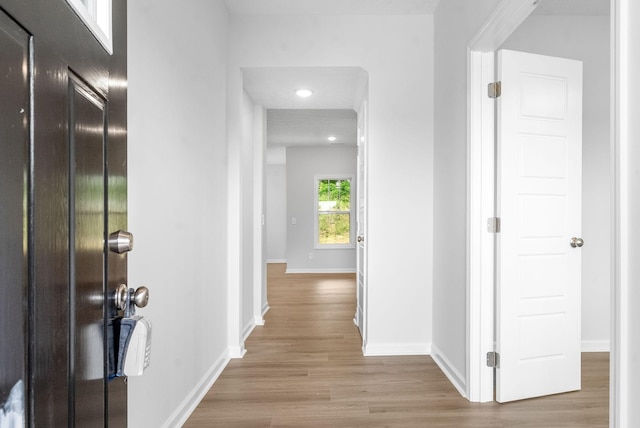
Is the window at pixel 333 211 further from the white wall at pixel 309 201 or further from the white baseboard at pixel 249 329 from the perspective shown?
the white baseboard at pixel 249 329

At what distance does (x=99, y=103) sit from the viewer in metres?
0.81

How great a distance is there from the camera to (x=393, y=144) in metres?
3.38

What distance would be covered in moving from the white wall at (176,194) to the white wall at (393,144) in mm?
626

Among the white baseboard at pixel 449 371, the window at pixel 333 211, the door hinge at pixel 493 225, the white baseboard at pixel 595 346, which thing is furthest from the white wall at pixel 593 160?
the window at pixel 333 211

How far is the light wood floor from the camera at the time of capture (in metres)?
2.29

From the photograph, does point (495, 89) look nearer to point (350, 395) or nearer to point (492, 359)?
point (492, 359)

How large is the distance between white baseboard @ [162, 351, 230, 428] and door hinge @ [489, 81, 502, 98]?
95.5 inches

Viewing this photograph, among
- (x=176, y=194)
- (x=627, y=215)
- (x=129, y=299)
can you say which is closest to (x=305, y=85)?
(x=176, y=194)

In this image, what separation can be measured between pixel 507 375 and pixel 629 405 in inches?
50.9

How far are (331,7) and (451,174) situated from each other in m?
1.57

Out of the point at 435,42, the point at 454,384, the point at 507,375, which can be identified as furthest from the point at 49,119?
the point at 435,42

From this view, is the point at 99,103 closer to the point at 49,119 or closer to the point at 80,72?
the point at 80,72

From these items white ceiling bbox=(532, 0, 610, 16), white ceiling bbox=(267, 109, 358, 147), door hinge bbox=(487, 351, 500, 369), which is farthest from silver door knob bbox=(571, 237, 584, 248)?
white ceiling bbox=(267, 109, 358, 147)

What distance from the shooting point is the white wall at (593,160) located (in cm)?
342
